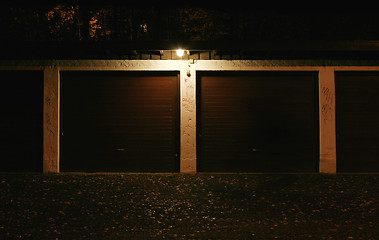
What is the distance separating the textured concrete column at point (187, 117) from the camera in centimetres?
1008

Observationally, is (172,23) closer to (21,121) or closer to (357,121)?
(21,121)

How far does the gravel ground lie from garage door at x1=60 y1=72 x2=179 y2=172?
1.93 ft

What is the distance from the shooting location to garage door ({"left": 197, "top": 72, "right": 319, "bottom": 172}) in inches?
405

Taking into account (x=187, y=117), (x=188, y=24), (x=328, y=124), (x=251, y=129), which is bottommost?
(x=251, y=129)

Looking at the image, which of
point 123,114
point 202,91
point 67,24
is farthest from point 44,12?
point 202,91

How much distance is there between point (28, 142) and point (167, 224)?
21.0 ft

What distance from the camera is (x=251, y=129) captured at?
10289 millimetres

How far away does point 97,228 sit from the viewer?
17.6ft

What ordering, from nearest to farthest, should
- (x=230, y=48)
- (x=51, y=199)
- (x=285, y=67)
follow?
(x=51, y=199) → (x=230, y=48) → (x=285, y=67)

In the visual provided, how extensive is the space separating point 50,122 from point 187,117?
12.6 ft

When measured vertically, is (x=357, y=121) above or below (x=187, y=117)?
below

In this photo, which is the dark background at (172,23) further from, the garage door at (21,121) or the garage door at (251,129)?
the garage door at (251,129)

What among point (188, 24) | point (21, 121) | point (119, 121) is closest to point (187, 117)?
point (119, 121)

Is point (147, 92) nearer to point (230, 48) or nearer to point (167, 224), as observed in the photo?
point (230, 48)
